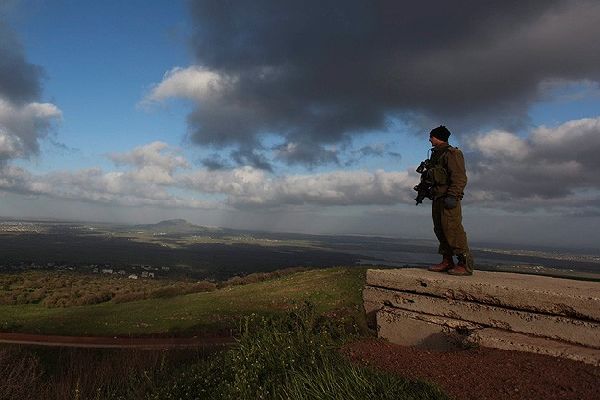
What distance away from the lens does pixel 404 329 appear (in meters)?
6.98

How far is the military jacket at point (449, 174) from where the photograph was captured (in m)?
7.46

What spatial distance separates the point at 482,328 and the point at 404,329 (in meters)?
1.32

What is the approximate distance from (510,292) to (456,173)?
7.78 ft

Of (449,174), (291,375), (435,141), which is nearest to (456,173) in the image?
(449,174)

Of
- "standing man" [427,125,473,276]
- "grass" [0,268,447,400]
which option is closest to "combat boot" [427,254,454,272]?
"standing man" [427,125,473,276]

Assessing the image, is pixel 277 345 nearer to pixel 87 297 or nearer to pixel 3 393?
pixel 3 393

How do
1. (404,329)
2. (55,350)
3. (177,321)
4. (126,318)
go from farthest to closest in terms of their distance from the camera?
(126,318), (177,321), (55,350), (404,329)

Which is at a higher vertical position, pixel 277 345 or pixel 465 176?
pixel 465 176

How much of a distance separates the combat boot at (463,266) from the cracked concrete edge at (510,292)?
0.27m

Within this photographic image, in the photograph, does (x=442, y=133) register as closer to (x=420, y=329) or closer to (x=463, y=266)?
(x=463, y=266)

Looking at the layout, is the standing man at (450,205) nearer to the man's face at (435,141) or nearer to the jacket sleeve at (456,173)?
the jacket sleeve at (456,173)

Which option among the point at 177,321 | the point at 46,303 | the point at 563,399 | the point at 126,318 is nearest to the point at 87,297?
the point at 46,303

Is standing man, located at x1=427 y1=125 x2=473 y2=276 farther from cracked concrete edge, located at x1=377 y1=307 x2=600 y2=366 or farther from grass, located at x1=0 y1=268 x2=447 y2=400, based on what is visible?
grass, located at x1=0 y1=268 x2=447 y2=400

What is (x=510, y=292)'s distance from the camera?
5980 mm
